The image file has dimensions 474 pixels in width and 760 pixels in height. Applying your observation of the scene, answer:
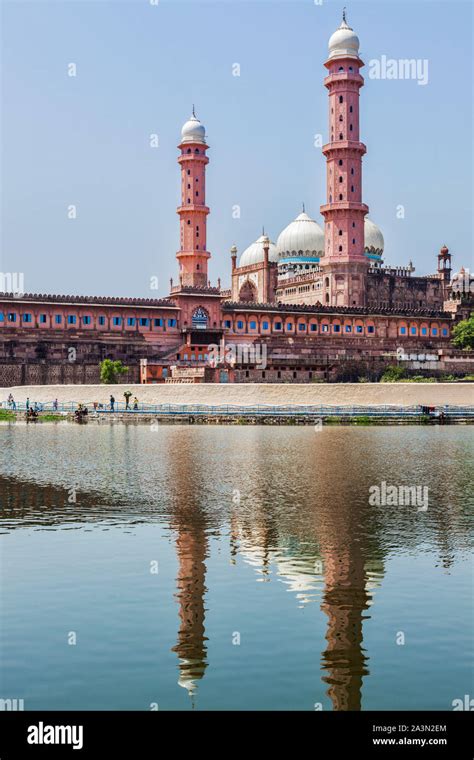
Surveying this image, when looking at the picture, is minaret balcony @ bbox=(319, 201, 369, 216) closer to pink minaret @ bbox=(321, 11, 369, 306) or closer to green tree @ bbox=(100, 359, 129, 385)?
pink minaret @ bbox=(321, 11, 369, 306)

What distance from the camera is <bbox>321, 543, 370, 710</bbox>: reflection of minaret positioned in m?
9.32

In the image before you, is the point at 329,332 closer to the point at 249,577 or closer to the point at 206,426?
the point at 206,426

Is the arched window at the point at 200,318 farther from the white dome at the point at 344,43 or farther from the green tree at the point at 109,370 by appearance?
the white dome at the point at 344,43

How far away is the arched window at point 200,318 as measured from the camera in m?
73.8

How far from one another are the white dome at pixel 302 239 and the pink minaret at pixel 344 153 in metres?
12.5

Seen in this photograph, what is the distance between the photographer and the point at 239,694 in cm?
914

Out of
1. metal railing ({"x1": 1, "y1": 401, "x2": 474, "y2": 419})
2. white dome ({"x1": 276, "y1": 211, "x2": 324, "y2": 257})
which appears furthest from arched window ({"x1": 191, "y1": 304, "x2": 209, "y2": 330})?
white dome ({"x1": 276, "y1": 211, "x2": 324, "y2": 257})

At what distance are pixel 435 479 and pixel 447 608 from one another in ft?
42.0

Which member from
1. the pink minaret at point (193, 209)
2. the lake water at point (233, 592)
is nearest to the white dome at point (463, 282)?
the pink minaret at point (193, 209)

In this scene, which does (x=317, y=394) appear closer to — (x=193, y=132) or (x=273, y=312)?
(x=273, y=312)

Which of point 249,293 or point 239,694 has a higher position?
point 249,293

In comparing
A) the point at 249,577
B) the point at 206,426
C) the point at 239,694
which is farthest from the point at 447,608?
the point at 206,426

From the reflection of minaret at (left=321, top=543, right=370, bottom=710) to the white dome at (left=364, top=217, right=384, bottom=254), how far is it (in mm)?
80801

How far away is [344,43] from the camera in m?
78.4
